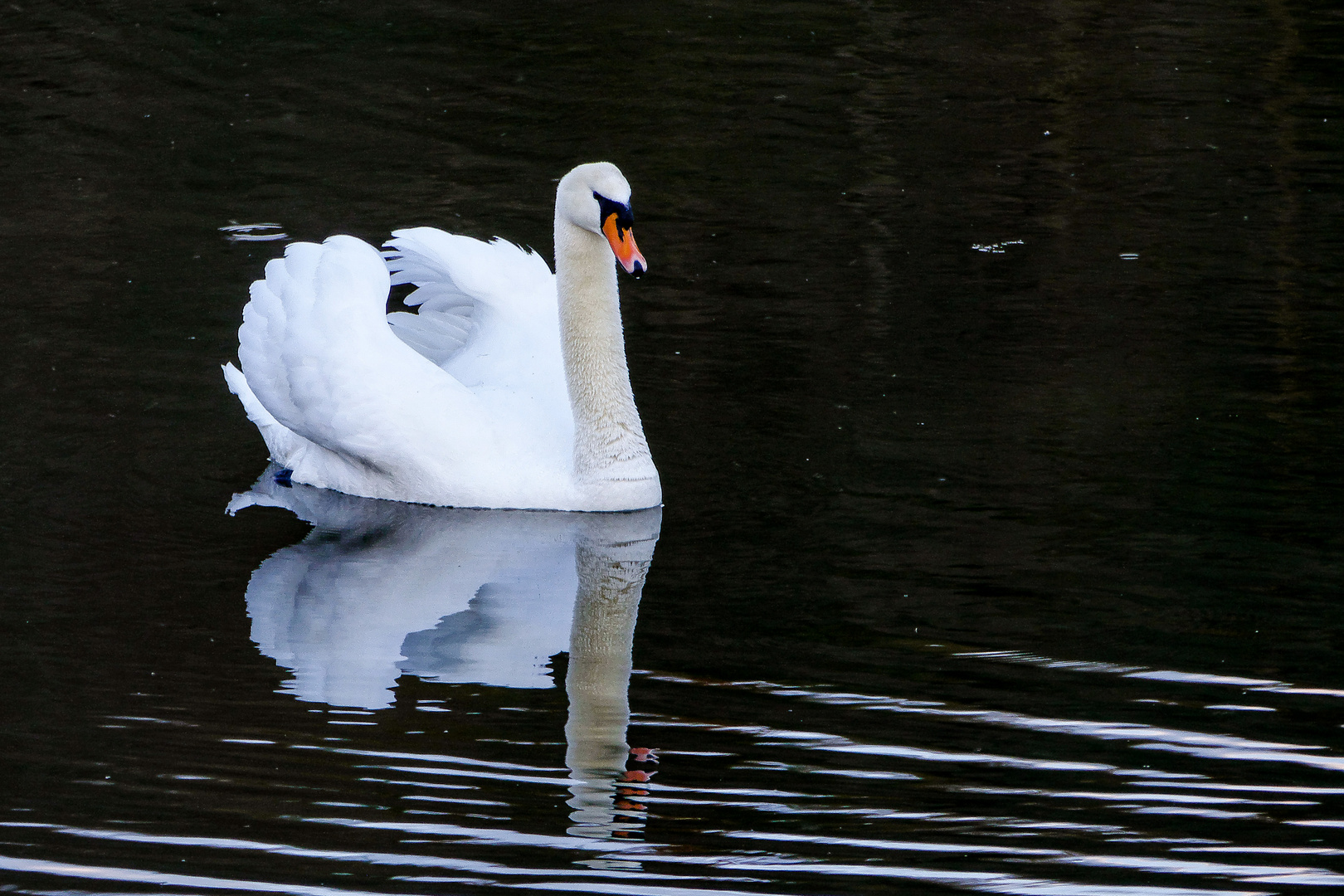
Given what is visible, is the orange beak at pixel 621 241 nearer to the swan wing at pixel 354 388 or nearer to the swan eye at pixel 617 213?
the swan eye at pixel 617 213

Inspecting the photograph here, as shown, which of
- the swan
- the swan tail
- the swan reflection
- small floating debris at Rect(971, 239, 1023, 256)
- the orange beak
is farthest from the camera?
small floating debris at Rect(971, 239, 1023, 256)

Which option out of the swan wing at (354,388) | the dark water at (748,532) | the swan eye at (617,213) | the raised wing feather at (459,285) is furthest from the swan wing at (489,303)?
the swan eye at (617,213)

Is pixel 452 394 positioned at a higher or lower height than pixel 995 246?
lower

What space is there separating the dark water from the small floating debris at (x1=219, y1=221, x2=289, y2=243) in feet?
0.55

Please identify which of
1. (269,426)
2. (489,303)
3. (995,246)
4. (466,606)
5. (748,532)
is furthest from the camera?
(995,246)

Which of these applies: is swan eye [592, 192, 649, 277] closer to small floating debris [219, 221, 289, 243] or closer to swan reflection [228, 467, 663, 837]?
swan reflection [228, 467, 663, 837]

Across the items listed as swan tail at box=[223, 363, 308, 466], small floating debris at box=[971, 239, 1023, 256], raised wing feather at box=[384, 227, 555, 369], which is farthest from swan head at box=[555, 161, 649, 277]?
small floating debris at box=[971, 239, 1023, 256]

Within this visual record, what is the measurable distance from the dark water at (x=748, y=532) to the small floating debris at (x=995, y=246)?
0.18m

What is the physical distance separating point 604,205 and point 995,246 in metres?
4.29

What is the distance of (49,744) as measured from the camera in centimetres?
578

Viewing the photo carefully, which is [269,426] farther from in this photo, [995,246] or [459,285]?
[995,246]

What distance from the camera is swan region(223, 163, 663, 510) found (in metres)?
8.05

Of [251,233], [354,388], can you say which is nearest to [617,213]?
[354,388]

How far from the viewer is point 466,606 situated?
7125mm
